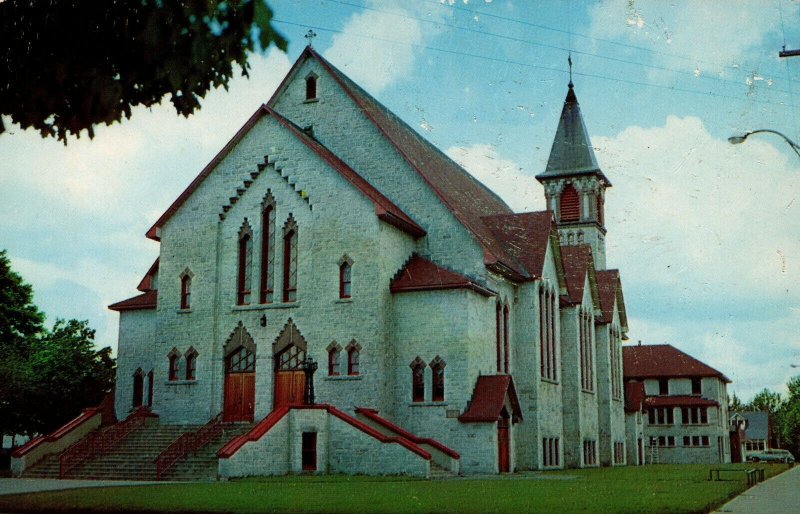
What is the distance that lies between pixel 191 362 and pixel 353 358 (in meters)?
7.36

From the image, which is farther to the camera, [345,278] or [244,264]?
[244,264]

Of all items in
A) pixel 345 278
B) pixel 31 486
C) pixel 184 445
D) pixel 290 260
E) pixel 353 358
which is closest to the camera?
pixel 31 486

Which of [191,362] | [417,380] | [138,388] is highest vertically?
[191,362]

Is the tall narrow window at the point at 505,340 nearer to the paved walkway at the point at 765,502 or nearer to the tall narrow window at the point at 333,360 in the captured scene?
the tall narrow window at the point at 333,360

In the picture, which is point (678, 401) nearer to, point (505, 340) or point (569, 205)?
point (569, 205)

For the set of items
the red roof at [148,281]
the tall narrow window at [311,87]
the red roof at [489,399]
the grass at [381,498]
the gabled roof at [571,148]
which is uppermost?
the gabled roof at [571,148]

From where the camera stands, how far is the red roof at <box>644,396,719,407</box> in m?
81.8

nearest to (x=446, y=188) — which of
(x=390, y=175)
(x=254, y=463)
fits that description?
(x=390, y=175)

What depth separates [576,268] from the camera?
49.8 meters

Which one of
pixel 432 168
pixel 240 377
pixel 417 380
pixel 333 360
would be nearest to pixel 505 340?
pixel 417 380

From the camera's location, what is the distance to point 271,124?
39.1 metres

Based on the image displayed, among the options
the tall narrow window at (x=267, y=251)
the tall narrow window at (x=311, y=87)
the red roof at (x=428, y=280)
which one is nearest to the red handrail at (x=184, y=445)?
the tall narrow window at (x=267, y=251)

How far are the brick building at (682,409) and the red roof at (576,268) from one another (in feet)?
108

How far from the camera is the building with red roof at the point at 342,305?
35500mm
